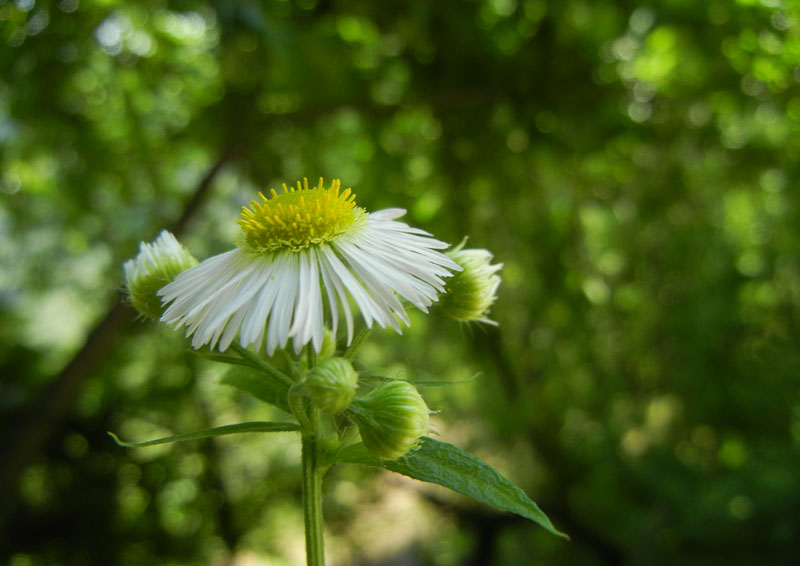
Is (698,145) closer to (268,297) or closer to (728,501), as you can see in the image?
(728,501)

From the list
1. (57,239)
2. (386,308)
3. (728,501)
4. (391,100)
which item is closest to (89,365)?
(57,239)

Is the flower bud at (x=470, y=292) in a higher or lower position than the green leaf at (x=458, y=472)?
higher

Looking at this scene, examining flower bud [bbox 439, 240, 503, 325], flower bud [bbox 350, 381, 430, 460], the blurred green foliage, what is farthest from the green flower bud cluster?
the blurred green foliage

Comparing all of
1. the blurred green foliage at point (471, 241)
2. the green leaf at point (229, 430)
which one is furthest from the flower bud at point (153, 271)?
the blurred green foliage at point (471, 241)

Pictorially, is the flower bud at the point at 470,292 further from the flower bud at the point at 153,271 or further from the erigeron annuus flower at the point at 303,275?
the flower bud at the point at 153,271

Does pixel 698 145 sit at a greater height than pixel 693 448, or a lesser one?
greater

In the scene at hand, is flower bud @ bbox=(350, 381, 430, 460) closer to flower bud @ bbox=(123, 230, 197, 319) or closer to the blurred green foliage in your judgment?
flower bud @ bbox=(123, 230, 197, 319)
